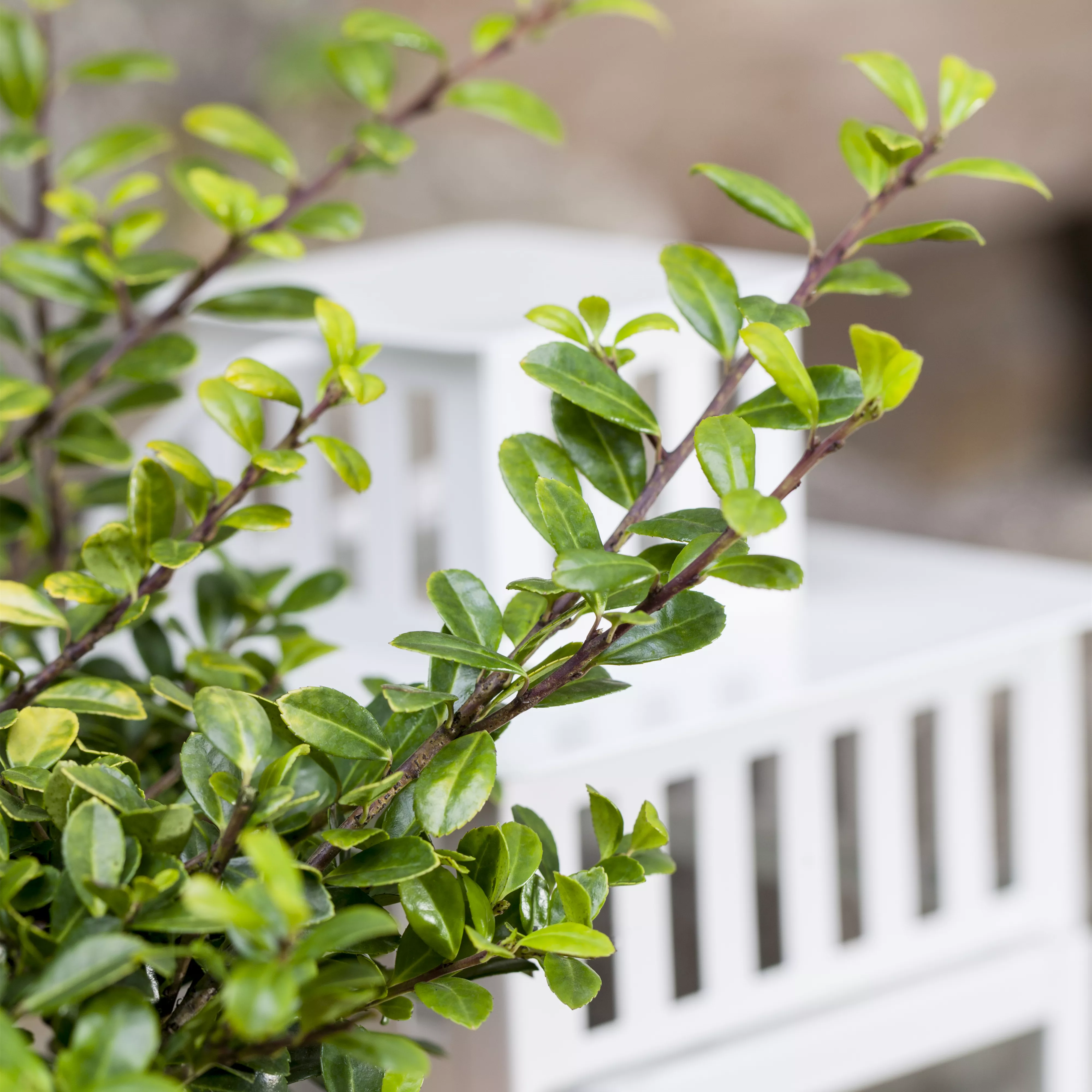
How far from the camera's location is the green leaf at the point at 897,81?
0.35 metres

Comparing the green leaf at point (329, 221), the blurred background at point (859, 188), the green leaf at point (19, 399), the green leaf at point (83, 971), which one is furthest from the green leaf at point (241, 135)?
the blurred background at point (859, 188)

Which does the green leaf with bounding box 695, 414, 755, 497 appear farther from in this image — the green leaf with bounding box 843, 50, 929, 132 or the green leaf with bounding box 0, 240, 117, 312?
the green leaf with bounding box 0, 240, 117, 312

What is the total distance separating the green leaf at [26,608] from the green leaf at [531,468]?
12cm

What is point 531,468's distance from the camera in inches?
11.9

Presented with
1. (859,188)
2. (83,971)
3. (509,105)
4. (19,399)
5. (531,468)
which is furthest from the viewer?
(859,188)

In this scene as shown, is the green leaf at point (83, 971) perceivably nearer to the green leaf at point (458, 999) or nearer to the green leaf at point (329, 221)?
the green leaf at point (458, 999)

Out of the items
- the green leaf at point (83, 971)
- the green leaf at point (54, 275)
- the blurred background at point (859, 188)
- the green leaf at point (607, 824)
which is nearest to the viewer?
the green leaf at point (83, 971)

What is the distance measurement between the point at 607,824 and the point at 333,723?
7cm

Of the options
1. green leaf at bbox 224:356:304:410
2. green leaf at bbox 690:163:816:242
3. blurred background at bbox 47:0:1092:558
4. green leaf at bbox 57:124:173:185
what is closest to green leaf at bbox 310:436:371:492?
green leaf at bbox 224:356:304:410

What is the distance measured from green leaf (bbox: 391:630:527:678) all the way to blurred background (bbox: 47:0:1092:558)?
5.62ft

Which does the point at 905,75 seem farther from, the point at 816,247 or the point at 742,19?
the point at 742,19

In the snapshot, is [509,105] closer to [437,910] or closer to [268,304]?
[268,304]

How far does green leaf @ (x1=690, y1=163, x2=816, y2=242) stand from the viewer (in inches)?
13.9

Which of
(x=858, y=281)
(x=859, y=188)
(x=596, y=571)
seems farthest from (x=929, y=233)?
(x=859, y=188)
